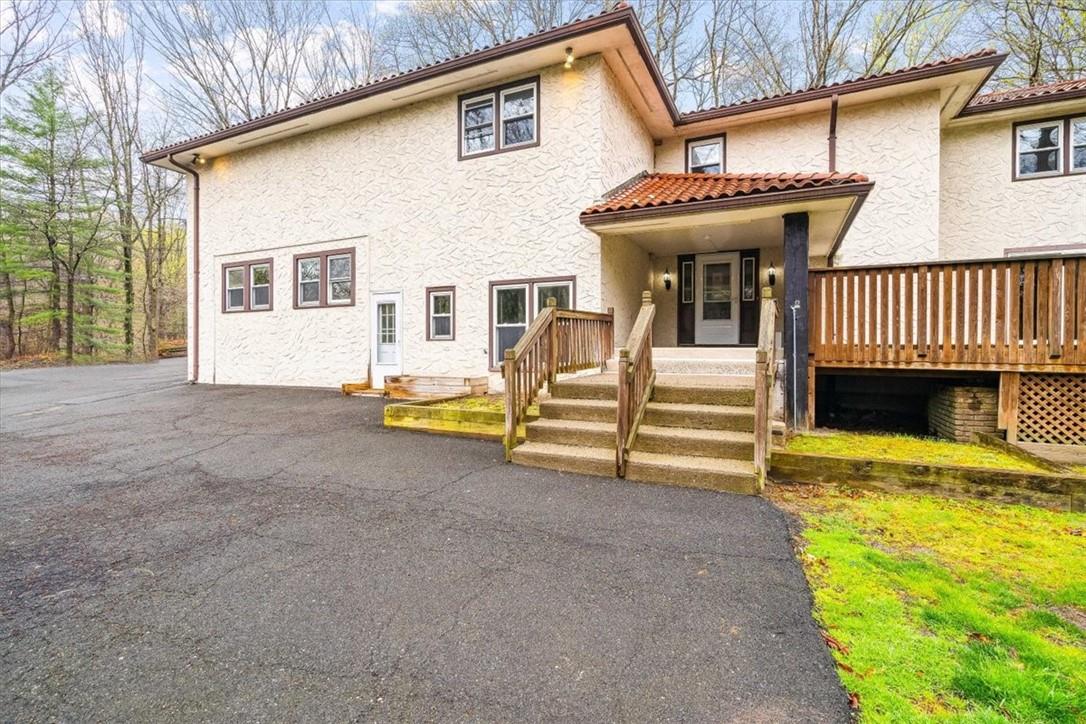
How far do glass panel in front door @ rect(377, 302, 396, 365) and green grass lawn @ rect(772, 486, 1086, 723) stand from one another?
8845 millimetres

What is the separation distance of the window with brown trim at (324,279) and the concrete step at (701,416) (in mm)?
8339

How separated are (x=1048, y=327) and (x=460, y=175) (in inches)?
383

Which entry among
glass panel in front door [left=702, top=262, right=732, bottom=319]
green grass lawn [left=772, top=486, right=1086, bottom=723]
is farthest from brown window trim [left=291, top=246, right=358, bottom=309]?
green grass lawn [left=772, top=486, right=1086, bottom=723]

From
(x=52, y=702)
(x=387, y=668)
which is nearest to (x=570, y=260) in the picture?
(x=387, y=668)

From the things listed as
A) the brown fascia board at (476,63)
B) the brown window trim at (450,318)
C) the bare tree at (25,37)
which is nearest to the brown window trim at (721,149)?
the brown fascia board at (476,63)

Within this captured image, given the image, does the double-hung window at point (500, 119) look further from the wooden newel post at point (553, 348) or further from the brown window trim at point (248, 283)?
the brown window trim at point (248, 283)

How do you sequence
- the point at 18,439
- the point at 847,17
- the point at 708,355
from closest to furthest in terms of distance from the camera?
the point at 18,439, the point at 708,355, the point at 847,17

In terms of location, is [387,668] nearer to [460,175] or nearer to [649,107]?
[460,175]

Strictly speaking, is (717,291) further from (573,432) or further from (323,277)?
(323,277)

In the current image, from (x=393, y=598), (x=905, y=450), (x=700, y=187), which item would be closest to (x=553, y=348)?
(x=393, y=598)

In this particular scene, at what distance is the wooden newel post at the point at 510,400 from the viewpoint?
555cm

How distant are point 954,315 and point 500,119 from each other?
27.4ft

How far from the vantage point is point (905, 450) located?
5.55 m

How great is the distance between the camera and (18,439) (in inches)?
276
